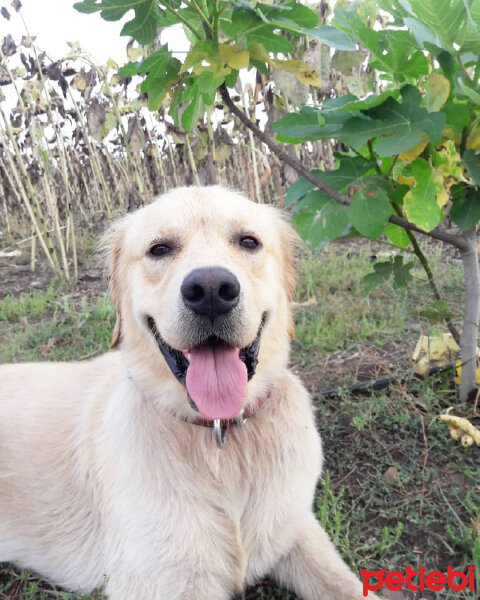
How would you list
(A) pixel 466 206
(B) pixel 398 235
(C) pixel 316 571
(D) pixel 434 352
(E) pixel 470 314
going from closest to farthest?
(C) pixel 316 571, (A) pixel 466 206, (E) pixel 470 314, (B) pixel 398 235, (D) pixel 434 352

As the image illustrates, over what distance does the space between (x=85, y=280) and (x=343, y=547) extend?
4.22m

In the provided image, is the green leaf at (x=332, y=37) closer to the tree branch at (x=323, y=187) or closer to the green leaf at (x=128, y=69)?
the tree branch at (x=323, y=187)

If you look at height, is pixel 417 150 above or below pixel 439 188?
above

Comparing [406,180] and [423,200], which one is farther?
[406,180]

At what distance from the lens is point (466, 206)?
181cm

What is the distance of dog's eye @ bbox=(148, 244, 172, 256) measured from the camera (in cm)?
169

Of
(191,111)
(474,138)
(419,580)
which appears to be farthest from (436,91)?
(419,580)

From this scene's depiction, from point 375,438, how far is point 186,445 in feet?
3.23

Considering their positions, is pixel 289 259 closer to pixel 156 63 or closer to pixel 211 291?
pixel 211 291

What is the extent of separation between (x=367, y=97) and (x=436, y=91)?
21cm

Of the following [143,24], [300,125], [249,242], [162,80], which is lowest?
[249,242]

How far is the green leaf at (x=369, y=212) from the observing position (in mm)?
1587

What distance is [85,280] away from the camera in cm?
520

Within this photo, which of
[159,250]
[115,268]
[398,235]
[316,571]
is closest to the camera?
[316,571]
